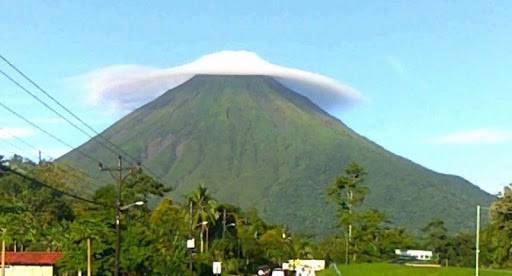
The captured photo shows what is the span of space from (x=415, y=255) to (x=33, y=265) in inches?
3054

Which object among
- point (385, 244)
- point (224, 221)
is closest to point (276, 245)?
point (224, 221)

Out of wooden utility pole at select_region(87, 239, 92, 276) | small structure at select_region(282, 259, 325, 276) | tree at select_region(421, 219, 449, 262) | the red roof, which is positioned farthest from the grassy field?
tree at select_region(421, 219, 449, 262)

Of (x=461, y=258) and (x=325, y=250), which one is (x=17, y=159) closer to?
(x=325, y=250)

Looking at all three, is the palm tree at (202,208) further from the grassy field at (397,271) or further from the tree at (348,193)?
the grassy field at (397,271)

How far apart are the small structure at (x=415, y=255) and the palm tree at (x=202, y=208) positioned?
2417 cm

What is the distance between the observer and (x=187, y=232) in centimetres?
10406

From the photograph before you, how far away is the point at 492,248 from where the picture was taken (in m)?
102

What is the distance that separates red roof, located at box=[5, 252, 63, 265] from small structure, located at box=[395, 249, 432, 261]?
66099 mm

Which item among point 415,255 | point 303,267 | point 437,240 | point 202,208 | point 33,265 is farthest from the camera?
point 437,240

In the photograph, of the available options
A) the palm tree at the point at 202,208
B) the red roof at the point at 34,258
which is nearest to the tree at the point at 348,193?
the palm tree at the point at 202,208

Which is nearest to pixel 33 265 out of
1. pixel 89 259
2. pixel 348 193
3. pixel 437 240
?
pixel 89 259

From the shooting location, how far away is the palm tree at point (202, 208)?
393 feet

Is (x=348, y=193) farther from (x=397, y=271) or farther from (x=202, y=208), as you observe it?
(x=397, y=271)

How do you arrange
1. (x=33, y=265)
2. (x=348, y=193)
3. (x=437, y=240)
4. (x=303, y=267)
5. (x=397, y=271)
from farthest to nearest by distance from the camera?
1. (x=437, y=240)
2. (x=348, y=193)
3. (x=303, y=267)
4. (x=397, y=271)
5. (x=33, y=265)
